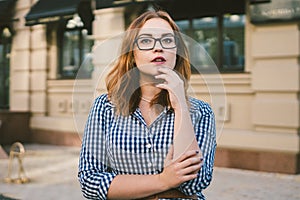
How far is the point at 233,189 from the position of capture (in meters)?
5.71

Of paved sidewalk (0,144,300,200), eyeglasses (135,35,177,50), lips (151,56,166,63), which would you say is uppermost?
eyeglasses (135,35,177,50)

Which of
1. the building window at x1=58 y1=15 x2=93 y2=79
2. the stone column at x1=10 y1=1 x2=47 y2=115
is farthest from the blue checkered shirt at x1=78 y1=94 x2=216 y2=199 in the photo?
the stone column at x1=10 y1=1 x2=47 y2=115

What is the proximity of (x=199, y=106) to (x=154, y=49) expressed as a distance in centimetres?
25

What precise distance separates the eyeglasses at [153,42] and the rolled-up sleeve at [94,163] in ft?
0.84

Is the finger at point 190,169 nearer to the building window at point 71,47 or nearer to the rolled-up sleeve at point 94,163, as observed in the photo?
the rolled-up sleeve at point 94,163

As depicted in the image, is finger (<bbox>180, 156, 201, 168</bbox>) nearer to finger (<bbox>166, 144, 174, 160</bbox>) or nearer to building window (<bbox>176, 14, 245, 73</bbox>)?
finger (<bbox>166, 144, 174, 160</bbox>)

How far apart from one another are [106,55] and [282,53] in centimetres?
590

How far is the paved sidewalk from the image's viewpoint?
535 cm

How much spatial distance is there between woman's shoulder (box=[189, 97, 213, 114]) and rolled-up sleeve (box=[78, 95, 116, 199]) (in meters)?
0.24

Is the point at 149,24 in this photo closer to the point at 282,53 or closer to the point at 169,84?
the point at 169,84

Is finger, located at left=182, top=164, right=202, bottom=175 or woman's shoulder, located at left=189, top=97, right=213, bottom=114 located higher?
woman's shoulder, located at left=189, top=97, right=213, bottom=114

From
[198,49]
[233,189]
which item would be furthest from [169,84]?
[233,189]

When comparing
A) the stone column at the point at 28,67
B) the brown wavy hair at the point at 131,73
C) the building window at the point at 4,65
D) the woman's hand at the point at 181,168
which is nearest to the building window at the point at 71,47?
the stone column at the point at 28,67

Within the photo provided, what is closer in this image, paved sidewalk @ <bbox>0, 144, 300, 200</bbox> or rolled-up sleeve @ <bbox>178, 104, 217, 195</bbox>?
rolled-up sleeve @ <bbox>178, 104, 217, 195</bbox>
